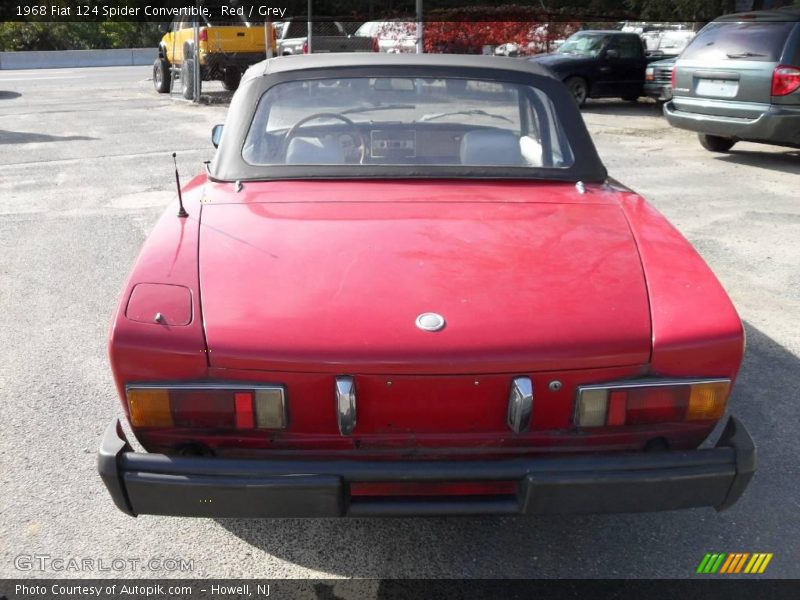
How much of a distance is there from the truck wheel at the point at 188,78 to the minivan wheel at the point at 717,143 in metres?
9.84

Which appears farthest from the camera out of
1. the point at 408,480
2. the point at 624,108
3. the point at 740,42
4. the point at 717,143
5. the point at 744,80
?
the point at 624,108

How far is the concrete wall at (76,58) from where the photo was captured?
92.1ft

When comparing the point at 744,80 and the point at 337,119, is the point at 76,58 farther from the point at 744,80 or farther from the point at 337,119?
the point at 337,119

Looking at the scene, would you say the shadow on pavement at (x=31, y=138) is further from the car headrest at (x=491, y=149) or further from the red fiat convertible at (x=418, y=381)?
the red fiat convertible at (x=418, y=381)

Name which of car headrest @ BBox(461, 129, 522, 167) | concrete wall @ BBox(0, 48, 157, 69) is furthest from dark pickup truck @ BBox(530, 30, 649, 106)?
concrete wall @ BBox(0, 48, 157, 69)

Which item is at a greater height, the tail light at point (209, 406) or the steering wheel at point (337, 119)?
the steering wheel at point (337, 119)

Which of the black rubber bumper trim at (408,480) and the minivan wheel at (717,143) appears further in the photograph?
the minivan wheel at (717,143)

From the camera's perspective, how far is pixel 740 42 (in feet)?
28.5

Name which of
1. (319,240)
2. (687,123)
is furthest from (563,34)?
(319,240)

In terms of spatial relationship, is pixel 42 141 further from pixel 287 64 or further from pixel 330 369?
pixel 330 369

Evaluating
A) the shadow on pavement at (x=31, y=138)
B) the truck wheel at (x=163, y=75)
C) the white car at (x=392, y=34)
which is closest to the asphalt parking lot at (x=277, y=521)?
the shadow on pavement at (x=31, y=138)

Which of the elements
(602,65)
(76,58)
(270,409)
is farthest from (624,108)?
(76,58)

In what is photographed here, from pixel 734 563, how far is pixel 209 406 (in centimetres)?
174

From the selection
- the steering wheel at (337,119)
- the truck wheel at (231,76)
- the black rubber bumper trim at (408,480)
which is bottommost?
the black rubber bumper trim at (408,480)
